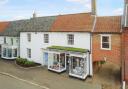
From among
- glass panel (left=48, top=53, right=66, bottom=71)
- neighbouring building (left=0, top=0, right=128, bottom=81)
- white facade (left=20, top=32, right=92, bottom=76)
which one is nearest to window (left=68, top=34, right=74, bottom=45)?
neighbouring building (left=0, top=0, right=128, bottom=81)

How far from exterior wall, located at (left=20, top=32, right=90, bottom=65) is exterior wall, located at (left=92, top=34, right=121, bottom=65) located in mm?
1021

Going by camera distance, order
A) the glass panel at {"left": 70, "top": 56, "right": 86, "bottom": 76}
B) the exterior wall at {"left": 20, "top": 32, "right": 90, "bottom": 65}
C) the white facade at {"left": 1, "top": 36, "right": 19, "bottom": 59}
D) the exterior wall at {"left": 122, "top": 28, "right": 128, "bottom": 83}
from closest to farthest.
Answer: the exterior wall at {"left": 122, "top": 28, "right": 128, "bottom": 83}, the glass panel at {"left": 70, "top": 56, "right": 86, "bottom": 76}, the exterior wall at {"left": 20, "top": 32, "right": 90, "bottom": 65}, the white facade at {"left": 1, "top": 36, "right": 19, "bottom": 59}

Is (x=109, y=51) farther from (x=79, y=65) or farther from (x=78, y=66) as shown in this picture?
(x=78, y=66)

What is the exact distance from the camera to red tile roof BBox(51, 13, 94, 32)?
2606 centimetres

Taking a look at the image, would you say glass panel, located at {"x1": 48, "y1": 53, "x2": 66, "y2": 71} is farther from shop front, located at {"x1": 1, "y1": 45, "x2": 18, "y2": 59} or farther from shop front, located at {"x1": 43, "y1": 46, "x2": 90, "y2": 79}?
shop front, located at {"x1": 1, "y1": 45, "x2": 18, "y2": 59}

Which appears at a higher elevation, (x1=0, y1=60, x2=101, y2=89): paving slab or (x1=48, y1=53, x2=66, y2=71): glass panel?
(x1=48, y1=53, x2=66, y2=71): glass panel

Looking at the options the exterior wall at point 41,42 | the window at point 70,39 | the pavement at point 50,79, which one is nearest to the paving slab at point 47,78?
the pavement at point 50,79

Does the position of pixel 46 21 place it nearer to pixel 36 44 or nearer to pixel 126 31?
pixel 36 44

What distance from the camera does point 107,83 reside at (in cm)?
2230

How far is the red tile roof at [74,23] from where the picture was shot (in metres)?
26.1

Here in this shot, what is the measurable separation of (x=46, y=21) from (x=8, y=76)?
11.4 m

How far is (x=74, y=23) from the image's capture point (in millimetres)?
27828

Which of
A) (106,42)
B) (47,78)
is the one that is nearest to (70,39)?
(106,42)

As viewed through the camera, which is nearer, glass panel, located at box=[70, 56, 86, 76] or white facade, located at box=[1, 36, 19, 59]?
glass panel, located at box=[70, 56, 86, 76]
